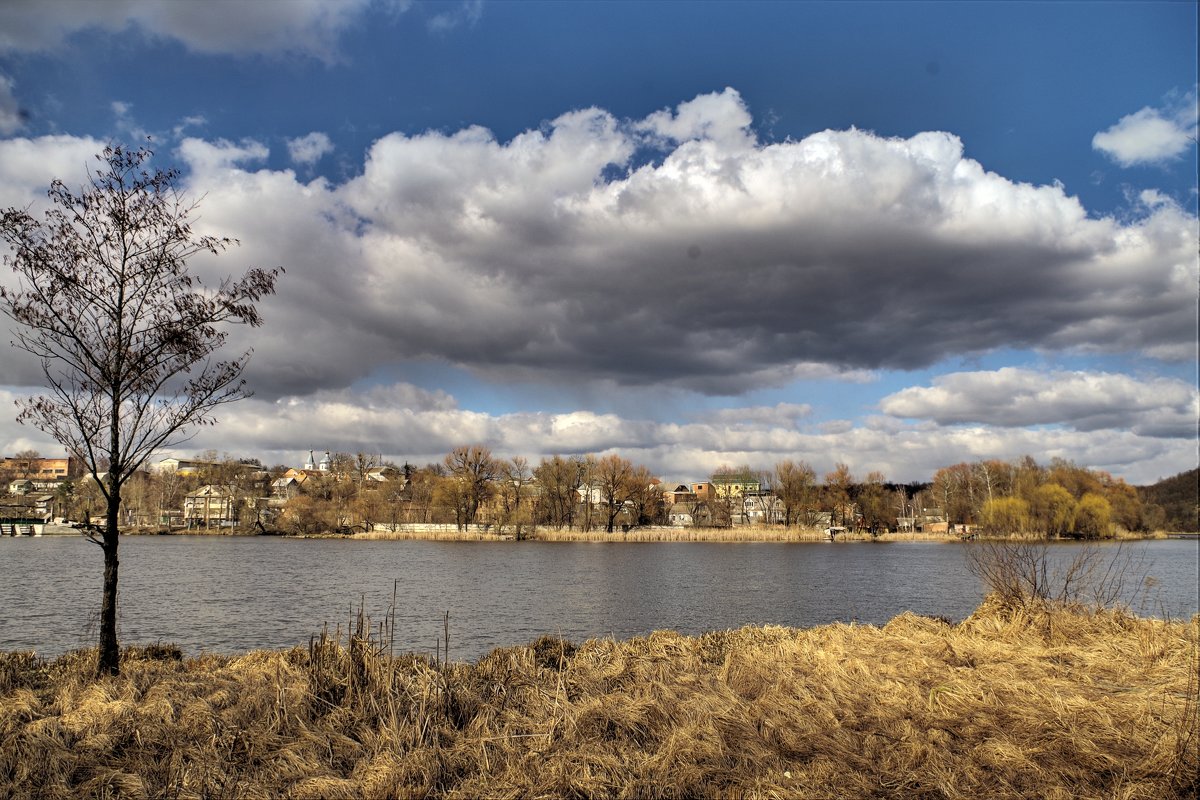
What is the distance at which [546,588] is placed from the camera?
3666 centimetres

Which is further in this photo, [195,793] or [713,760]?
[713,760]

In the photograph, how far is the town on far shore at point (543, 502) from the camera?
102m

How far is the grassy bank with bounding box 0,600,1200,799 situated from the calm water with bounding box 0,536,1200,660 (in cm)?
625

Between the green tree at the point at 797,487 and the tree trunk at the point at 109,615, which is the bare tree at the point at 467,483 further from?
the tree trunk at the point at 109,615

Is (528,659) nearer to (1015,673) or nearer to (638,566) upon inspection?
(1015,673)

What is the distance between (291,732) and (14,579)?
3840 centimetres

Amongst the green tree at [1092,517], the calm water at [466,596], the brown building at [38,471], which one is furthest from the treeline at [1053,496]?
the brown building at [38,471]

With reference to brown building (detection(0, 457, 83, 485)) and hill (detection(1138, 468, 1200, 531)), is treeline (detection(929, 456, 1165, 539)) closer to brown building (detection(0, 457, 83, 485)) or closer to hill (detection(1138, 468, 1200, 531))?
hill (detection(1138, 468, 1200, 531))

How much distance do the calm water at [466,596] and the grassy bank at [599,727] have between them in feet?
20.5

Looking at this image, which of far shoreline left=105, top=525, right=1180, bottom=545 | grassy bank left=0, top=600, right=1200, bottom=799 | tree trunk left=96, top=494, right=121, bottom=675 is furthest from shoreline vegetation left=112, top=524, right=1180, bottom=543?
tree trunk left=96, top=494, right=121, bottom=675

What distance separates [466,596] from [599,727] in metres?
25.5

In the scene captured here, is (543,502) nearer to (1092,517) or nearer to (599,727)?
(1092,517)

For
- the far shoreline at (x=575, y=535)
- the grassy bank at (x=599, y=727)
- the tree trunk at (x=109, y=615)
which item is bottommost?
the far shoreline at (x=575, y=535)

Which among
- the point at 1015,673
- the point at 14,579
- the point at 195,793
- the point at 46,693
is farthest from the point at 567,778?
the point at 14,579
